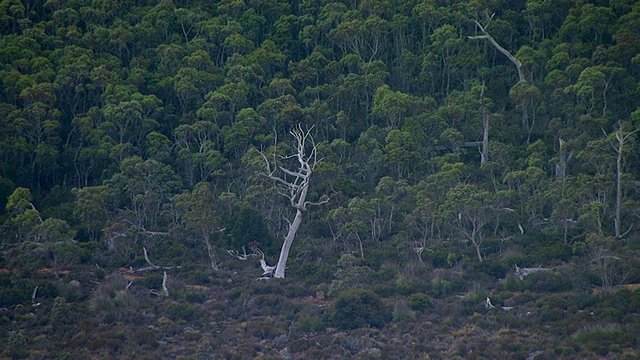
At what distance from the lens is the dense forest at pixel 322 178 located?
116 feet

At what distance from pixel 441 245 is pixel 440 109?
11951 mm

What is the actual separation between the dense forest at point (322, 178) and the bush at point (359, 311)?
0.09 metres

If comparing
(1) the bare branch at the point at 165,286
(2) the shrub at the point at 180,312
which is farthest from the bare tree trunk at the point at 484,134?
(2) the shrub at the point at 180,312

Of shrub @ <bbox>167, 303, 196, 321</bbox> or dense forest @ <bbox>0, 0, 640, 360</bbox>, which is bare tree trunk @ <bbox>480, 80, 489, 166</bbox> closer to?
dense forest @ <bbox>0, 0, 640, 360</bbox>

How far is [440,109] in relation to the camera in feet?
170

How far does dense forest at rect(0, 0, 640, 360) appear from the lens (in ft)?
116

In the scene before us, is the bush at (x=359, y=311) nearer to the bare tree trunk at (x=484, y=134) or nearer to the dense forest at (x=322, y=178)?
the dense forest at (x=322, y=178)

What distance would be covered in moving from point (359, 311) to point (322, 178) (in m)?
13.1

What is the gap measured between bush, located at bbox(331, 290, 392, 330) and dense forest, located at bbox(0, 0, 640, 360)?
93 millimetres

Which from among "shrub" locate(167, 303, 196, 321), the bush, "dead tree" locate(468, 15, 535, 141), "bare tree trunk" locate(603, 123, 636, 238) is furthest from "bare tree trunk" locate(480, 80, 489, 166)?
"shrub" locate(167, 303, 196, 321)

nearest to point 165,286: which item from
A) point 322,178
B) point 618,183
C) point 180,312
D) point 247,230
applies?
point 180,312

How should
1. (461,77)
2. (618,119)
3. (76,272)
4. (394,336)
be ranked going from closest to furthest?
(394,336), (76,272), (618,119), (461,77)

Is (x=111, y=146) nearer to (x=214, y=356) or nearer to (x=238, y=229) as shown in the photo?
(x=238, y=229)

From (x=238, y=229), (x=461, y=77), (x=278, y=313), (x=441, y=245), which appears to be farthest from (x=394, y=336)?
(x=461, y=77)
